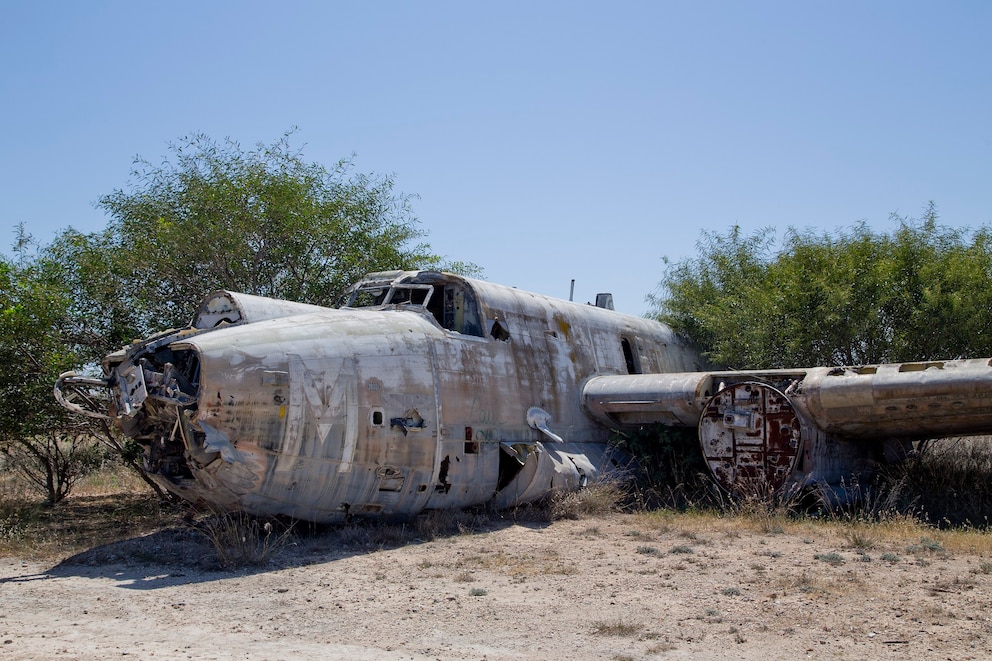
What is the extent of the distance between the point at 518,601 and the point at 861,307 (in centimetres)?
1329

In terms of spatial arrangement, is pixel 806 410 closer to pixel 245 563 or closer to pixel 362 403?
pixel 362 403

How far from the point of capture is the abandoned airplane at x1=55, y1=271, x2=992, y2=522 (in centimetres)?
1108

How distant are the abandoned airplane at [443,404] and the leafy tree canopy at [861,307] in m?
2.94

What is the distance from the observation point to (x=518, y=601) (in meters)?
8.91

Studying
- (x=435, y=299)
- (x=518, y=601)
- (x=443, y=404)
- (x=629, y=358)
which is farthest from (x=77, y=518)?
(x=629, y=358)

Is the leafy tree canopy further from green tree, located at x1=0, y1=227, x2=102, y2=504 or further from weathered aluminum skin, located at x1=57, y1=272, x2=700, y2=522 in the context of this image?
green tree, located at x1=0, y1=227, x2=102, y2=504

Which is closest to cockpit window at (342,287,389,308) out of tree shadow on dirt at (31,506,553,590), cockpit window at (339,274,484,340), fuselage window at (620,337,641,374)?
cockpit window at (339,274,484,340)

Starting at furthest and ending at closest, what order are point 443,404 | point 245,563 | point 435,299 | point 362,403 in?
1. point 435,299
2. point 443,404
3. point 362,403
4. point 245,563

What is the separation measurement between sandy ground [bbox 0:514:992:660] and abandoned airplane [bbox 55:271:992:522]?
1.09 meters

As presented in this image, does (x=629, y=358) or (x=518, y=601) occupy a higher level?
(x=629, y=358)

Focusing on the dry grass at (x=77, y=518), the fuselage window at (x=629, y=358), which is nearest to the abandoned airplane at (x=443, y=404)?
the fuselage window at (x=629, y=358)

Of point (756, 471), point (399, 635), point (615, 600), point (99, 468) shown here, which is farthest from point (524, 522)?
point (99, 468)

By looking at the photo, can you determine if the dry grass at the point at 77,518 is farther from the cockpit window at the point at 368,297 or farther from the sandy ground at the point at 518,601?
the cockpit window at the point at 368,297

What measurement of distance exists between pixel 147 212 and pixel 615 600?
14562mm
